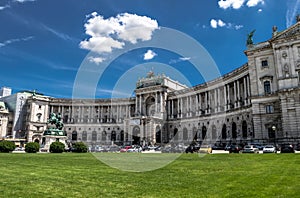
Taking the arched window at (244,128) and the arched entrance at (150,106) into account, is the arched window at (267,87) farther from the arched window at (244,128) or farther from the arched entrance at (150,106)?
the arched entrance at (150,106)

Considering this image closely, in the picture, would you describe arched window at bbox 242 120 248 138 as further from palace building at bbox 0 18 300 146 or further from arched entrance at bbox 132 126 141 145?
arched entrance at bbox 132 126 141 145

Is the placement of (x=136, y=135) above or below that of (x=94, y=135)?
below

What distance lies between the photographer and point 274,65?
57312mm

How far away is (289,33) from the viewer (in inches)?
2159

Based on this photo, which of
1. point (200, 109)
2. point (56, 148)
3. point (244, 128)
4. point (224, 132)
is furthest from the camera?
point (200, 109)

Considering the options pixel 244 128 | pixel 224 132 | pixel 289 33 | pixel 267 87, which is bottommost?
pixel 224 132

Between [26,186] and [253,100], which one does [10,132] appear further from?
[26,186]

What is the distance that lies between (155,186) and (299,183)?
6.13 metres

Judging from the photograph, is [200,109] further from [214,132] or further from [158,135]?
[158,135]

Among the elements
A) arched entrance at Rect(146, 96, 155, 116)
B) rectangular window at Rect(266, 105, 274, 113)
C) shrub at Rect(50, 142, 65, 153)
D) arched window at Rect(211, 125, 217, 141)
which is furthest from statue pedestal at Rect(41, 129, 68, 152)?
arched entrance at Rect(146, 96, 155, 116)

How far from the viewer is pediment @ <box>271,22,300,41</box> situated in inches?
2120

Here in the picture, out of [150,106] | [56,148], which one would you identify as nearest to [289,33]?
[56,148]

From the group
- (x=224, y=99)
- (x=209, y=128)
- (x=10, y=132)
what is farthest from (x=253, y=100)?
(x=10, y=132)

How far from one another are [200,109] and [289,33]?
42680 millimetres
